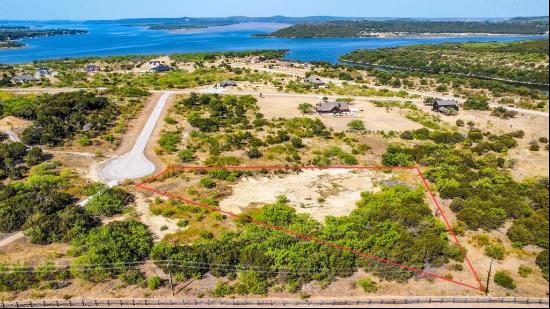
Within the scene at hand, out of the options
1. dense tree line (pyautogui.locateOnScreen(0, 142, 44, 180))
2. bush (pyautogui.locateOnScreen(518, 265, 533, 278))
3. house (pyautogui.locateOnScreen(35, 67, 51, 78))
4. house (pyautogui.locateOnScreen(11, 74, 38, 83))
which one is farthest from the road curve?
house (pyautogui.locateOnScreen(35, 67, 51, 78))

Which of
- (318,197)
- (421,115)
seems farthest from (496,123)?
(318,197)

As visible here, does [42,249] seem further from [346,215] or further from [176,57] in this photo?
[176,57]

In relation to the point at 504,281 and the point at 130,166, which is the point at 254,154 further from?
the point at 504,281

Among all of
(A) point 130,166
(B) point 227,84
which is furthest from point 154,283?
(B) point 227,84

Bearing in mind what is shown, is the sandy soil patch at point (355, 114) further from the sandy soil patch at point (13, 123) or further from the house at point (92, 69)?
the house at point (92, 69)

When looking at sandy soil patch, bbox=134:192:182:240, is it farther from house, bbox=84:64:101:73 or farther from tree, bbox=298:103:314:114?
house, bbox=84:64:101:73
